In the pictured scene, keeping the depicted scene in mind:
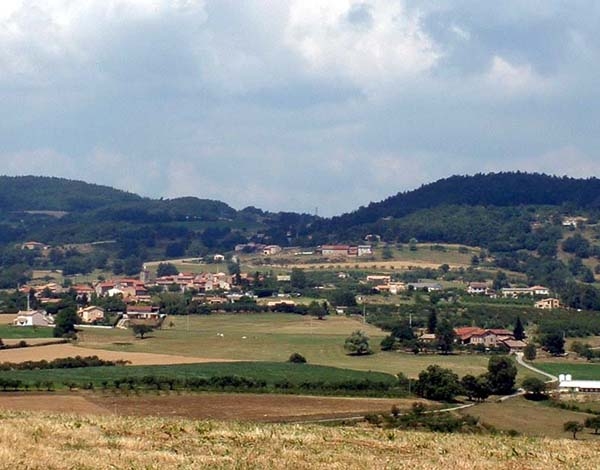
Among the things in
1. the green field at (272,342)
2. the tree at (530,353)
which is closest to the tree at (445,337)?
the green field at (272,342)

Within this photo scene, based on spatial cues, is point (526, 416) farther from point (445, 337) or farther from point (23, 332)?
point (23, 332)

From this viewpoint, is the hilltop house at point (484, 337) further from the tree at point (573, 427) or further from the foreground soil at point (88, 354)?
the tree at point (573, 427)

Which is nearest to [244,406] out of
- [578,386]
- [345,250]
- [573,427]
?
[573,427]

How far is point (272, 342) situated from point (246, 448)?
69595mm

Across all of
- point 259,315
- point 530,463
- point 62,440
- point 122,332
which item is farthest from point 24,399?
point 259,315

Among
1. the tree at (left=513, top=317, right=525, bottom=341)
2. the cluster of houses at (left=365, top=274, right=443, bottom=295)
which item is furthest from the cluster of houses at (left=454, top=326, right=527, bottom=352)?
the cluster of houses at (left=365, top=274, right=443, bottom=295)

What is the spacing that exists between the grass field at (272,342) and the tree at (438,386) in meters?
7.90

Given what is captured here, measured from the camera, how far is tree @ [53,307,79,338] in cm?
8931

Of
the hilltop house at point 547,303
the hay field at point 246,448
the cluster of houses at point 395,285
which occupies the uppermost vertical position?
the hay field at point 246,448

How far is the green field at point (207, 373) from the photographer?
197 feet

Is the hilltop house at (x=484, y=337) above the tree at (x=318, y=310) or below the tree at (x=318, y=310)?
below

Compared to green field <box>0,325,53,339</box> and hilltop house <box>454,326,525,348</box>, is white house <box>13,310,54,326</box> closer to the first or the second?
green field <box>0,325,53,339</box>

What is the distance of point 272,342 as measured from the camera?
89500 mm

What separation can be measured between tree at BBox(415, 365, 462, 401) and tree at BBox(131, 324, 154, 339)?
3590 centimetres
